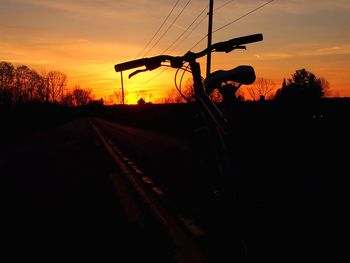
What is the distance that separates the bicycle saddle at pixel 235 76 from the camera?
447cm

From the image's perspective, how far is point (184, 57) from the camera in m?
5.43

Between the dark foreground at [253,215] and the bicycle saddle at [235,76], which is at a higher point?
the bicycle saddle at [235,76]

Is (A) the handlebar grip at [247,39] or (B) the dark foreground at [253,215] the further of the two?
(A) the handlebar grip at [247,39]

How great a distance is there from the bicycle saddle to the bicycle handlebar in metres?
0.41

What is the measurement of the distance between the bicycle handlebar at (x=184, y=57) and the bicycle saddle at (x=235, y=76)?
41 cm

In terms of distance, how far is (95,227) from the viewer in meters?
5.59

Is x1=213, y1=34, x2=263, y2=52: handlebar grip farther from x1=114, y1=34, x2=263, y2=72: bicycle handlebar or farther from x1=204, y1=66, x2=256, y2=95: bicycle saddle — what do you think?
x1=204, y1=66, x2=256, y2=95: bicycle saddle

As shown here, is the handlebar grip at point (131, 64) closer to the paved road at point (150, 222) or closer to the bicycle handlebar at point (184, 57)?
the bicycle handlebar at point (184, 57)

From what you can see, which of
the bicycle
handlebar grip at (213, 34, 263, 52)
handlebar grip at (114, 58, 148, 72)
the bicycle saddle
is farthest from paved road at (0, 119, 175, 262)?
handlebar grip at (213, 34, 263, 52)

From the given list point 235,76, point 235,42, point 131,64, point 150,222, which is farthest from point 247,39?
point 150,222

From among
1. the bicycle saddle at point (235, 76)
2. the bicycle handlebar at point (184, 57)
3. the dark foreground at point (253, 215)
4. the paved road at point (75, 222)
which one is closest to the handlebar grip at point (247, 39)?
the bicycle handlebar at point (184, 57)

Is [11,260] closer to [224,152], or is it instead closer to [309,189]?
[224,152]

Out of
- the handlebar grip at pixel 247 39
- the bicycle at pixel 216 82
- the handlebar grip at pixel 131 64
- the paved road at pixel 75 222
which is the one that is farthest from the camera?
the handlebar grip at pixel 131 64

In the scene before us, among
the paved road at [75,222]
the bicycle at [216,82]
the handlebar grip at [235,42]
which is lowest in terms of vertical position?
the paved road at [75,222]
